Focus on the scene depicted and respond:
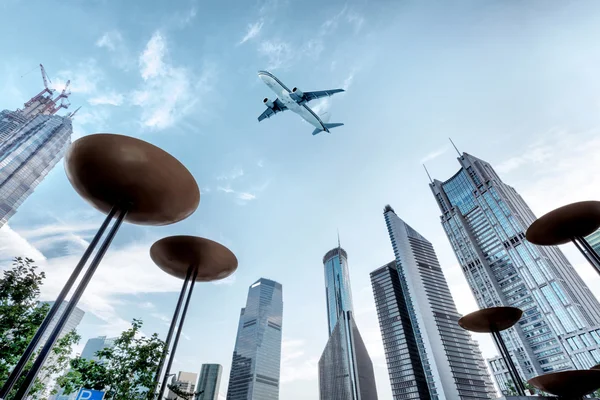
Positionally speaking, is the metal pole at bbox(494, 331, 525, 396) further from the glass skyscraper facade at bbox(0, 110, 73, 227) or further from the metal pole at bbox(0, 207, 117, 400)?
the glass skyscraper facade at bbox(0, 110, 73, 227)

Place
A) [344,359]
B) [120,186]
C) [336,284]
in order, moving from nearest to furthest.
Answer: [120,186] < [344,359] < [336,284]

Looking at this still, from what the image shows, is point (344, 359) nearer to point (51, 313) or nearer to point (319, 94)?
point (319, 94)

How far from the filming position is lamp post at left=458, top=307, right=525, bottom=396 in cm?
1141

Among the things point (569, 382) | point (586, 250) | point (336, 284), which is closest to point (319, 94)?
point (586, 250)

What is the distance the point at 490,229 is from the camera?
9069cm

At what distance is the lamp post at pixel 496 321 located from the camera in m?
11.4

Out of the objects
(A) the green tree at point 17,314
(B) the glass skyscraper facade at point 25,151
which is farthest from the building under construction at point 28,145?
(A) the green tree at point 17,314

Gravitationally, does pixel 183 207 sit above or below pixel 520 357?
below

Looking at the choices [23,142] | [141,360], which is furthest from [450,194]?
[23,142]

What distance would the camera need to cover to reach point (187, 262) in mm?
11617

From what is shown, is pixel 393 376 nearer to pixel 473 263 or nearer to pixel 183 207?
pixel 473 263

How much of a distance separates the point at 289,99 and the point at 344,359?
329 ft

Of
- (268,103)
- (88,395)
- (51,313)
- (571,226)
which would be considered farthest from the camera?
(268,103)

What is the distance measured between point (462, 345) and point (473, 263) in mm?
26331
